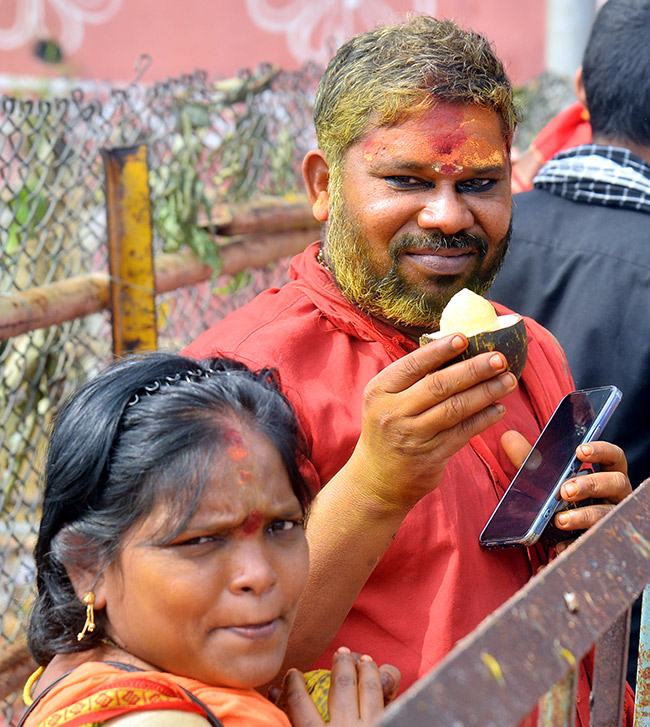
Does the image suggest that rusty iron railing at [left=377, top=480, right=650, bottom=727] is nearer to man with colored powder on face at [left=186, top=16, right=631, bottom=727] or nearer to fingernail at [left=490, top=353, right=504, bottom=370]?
fingernail at [left=490, top=353, right=504, bottom=370]

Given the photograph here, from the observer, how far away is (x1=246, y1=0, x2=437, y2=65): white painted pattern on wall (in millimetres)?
9438

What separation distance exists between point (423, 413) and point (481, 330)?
26 cm

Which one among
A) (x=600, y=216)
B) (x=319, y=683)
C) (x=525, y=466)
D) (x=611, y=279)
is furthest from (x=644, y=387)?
(x=319, y=683)

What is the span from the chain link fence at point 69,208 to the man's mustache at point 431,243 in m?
1.35

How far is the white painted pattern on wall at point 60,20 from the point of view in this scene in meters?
8.64

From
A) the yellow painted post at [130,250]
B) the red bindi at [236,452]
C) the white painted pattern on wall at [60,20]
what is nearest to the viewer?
the red bindi at [236,452]

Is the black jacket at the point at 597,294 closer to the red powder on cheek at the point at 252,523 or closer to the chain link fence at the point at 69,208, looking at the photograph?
the chain link fence at the point at 69,208

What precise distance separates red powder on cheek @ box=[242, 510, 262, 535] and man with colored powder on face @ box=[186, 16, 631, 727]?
28cm

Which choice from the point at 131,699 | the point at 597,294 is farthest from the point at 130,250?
the point at 131,699

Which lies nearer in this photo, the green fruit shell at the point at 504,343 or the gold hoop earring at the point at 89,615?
the gold hoop earring at the point at 89,615

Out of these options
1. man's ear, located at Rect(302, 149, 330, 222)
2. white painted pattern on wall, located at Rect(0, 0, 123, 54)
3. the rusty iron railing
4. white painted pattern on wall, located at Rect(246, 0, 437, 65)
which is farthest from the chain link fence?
white painted pattern on wall, located at Rect(246, 0, 437, 65)

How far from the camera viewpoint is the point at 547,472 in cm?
186

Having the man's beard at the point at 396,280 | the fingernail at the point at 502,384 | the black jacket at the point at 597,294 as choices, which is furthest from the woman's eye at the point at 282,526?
the black jacket at the point at 597,294

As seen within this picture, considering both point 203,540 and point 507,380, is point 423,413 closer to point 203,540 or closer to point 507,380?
point 507,380
